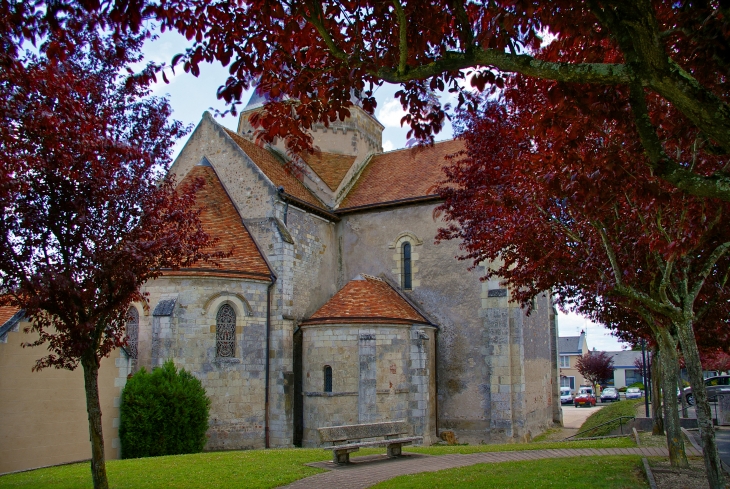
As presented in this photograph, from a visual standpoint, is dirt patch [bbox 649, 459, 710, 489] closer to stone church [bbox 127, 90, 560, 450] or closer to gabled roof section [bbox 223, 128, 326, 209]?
stone church [bbox 127, 90, 560, 450]

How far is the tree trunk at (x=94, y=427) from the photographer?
876 centimetres

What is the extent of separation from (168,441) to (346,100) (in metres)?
12.2

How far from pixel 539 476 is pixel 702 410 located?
2.88 meters

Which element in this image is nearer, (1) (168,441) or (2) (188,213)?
(2) (188,213)

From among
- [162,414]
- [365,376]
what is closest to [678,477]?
[365,376]

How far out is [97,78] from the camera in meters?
9.22

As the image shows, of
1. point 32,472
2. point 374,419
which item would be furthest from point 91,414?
point 374,419

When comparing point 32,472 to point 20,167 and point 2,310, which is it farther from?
point 20,167

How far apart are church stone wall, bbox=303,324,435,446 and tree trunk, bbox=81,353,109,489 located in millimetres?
10202

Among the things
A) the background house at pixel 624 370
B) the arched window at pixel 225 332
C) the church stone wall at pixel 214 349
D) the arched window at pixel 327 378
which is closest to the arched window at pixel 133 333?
the church stone wall at pixel 214 349

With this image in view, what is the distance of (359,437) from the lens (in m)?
13.6

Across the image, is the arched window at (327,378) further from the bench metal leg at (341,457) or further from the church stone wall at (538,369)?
the church stone wall at (538,369)

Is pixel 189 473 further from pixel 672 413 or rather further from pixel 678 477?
pixel 672 413

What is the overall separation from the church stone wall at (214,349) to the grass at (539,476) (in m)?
8.82
